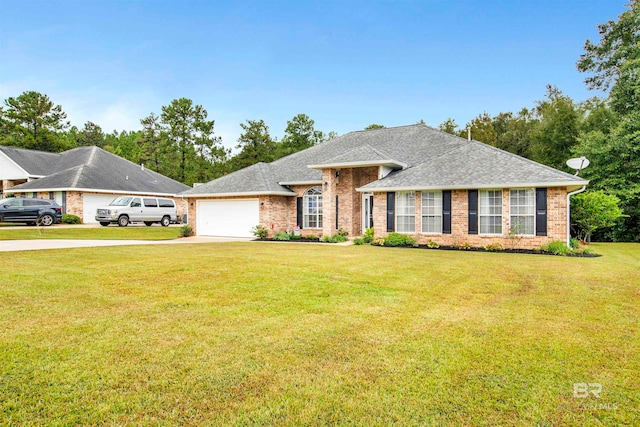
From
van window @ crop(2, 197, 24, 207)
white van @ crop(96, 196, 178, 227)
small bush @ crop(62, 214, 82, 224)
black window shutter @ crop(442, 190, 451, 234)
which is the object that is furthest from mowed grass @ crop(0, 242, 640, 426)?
small bush @ crop(62, 214, 82, 224)

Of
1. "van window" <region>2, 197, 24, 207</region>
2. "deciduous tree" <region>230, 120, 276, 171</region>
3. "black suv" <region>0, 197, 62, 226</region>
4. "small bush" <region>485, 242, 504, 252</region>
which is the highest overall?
"deciduous tree" <region>230, 120, 276, 171</region>

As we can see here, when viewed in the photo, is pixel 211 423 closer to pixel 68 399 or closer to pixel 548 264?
pixel 68 399

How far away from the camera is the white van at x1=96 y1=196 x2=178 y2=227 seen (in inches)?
948

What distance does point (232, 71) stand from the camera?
24.8m

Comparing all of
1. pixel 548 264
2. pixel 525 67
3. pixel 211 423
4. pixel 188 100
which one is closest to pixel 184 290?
pixel 211 423

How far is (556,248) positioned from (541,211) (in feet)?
4.98

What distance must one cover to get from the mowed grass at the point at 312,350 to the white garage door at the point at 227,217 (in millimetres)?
12699

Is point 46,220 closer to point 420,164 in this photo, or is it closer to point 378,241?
point 378,241

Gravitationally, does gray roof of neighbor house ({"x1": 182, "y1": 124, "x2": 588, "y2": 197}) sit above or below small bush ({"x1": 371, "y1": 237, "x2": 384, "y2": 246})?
above

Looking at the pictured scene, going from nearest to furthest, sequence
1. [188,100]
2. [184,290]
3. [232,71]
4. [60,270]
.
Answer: [184,290] → [60,270] → [232,71] → [188,100]

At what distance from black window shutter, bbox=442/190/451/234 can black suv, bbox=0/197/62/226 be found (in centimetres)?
2232

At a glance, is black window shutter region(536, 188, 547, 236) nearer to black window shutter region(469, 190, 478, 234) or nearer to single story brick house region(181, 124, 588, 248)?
single story brick house region(181, 124, 588, 248)

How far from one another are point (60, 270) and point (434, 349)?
8.35 m

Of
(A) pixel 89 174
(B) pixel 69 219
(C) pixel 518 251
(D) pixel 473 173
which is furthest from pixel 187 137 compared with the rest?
(C) pixel 518 251
